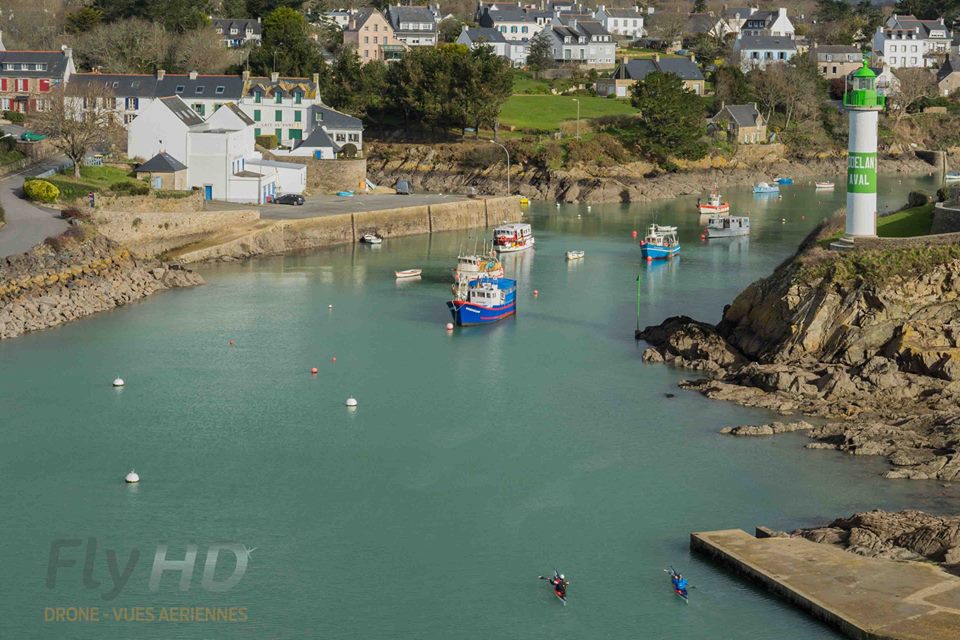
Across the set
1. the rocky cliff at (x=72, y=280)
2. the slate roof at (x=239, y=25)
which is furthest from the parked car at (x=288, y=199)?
the slate roof at (x=239, y=25)

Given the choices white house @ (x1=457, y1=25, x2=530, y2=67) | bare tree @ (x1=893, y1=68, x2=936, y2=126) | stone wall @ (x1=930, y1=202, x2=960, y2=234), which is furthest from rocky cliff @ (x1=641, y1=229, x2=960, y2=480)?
white house @ (x1=457, y1=25, x2=530, y2=67)

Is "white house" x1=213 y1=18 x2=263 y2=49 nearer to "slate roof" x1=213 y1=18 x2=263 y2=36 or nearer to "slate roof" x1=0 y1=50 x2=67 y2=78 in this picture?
"slate roof" x1=213 y1=18 x2=263 y2=36

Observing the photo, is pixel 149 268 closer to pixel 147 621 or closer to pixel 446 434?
pixel 446 434

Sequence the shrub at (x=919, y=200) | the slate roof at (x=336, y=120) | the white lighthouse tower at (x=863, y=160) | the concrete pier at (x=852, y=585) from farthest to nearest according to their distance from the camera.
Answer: the slate roof at (x=336, y=120), the shrub at (x=919, y=200), the white lighthouse tower at (x=863, y=160), the concrete pier at (x=852, y=585)

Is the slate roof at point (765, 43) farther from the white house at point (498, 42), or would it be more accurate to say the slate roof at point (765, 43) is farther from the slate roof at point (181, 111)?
the slate roof at point (181, 111)

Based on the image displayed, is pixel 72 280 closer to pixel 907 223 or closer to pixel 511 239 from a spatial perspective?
pixel 511 239

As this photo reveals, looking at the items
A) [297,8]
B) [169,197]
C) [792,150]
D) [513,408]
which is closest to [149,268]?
[169,197]
